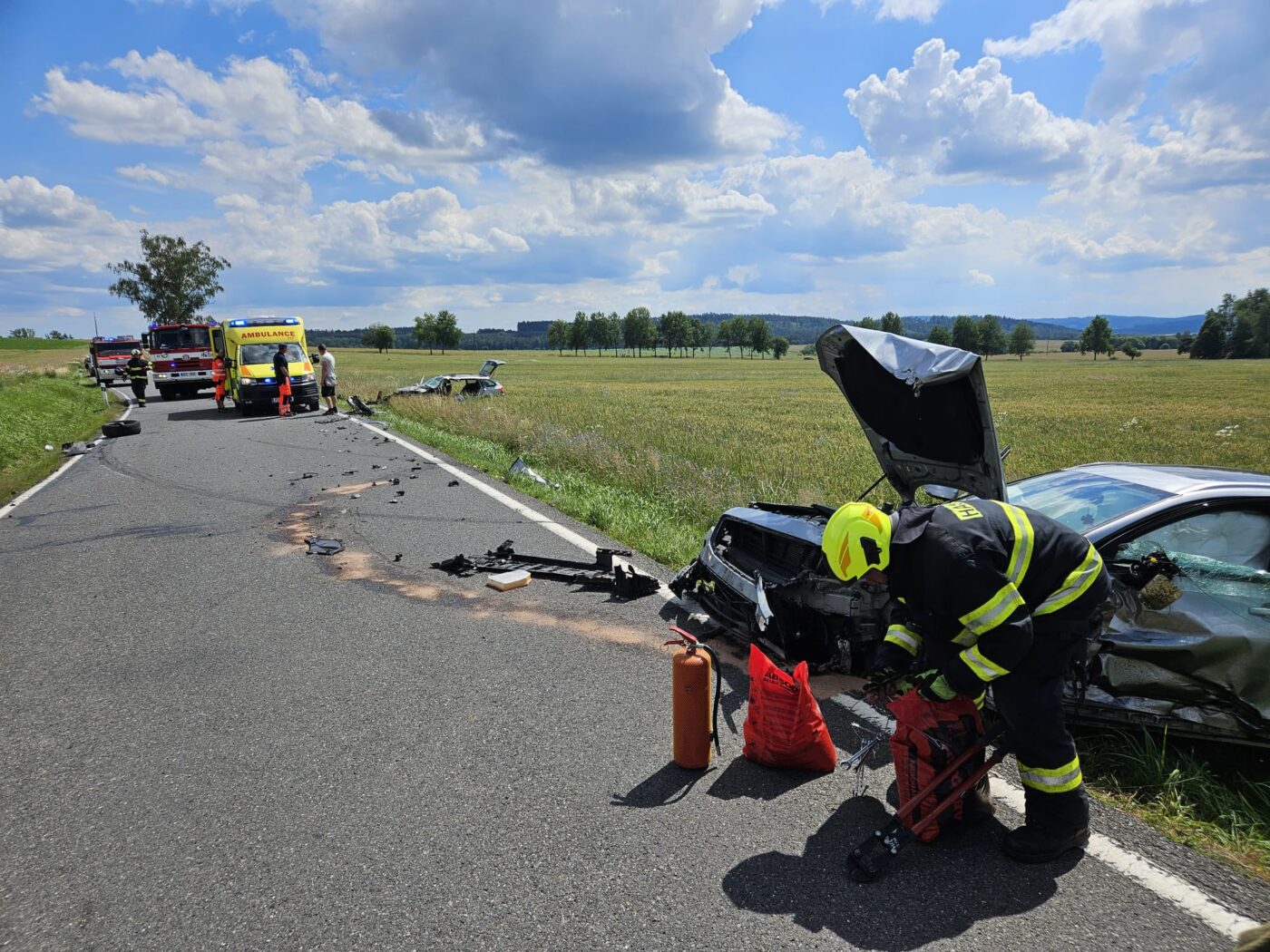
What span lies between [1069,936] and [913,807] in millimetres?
654

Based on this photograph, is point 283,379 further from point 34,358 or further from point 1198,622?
point 34,358

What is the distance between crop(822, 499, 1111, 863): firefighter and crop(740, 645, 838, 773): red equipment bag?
22.7 inches

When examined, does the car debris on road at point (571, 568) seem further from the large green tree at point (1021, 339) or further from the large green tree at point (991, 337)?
the large green tree at point (1021, 339)

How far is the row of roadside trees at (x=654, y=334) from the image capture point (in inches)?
5822

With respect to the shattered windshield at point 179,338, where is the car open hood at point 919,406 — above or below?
below

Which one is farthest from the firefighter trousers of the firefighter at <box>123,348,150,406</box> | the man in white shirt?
the firefighter at <box>123,348,150,406</box>

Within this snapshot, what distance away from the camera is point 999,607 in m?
2.94

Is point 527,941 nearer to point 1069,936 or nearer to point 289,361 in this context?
point 1069,936

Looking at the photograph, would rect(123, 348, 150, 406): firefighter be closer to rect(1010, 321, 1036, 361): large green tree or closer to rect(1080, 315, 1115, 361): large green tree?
rect(1080, 315, 1115, 361): large green tree

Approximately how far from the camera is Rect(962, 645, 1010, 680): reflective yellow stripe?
3.01 metres

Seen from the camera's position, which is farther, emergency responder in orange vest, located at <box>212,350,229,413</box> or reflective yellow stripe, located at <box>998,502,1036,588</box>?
emergency responder in orange vest, located at <box>212,350,229,413</box>

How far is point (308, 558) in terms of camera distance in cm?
732

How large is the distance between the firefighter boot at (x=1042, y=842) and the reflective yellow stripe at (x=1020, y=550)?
37.5 inches

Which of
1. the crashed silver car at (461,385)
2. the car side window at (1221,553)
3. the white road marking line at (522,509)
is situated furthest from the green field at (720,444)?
the car side window at (1221,553)
